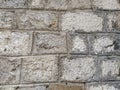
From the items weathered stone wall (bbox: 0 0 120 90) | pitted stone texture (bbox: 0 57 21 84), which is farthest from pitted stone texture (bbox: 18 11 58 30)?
pitted stone texture (bbox: 0 57 21 84)

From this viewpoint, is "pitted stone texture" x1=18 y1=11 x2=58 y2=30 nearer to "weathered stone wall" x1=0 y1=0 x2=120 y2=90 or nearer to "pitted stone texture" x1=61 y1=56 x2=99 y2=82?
"weathered stone wall" x1=0 y1=0 x2=120 y2=90

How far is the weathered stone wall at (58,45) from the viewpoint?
183 centimetres

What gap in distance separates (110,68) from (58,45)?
49 cm

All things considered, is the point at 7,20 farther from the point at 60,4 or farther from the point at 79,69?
the point at 79,69

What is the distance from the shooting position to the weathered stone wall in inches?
72.1

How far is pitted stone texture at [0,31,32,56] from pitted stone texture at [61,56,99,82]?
34 centimetres

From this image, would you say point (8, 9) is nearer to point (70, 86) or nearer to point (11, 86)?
point (11, 86)

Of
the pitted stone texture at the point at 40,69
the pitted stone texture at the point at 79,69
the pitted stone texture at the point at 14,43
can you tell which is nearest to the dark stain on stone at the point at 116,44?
the pitted stone texture at the point at 79,69

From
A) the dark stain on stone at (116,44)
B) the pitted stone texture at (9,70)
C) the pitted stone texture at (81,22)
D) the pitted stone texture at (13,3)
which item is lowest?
the pitted stone texture at (9,70)

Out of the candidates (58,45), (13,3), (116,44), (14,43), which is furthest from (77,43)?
(13,3)

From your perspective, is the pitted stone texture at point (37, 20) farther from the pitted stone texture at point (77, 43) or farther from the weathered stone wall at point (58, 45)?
the pitted stone texture at point (77, 43)

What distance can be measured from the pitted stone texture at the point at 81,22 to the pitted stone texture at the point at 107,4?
0.31 feet

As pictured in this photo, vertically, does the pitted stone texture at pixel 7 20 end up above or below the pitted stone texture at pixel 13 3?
below

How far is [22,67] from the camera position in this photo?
71.9 inches
